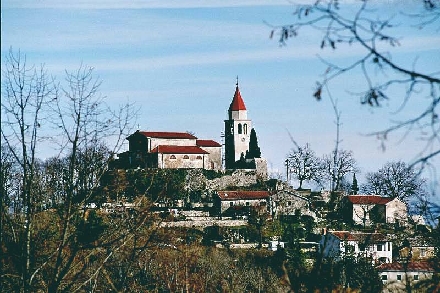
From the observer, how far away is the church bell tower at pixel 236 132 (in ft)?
191

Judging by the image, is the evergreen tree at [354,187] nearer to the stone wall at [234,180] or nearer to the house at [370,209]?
the house at [370,209]

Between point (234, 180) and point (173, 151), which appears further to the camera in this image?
point (173, 151)

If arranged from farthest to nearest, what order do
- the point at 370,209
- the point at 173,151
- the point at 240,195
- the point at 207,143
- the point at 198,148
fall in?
the point at 207,143 < the point at 198,148 < the point at 173,151 < the point at 370,209 < the point at 240,195

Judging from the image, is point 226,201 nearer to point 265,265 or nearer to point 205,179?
point 205,179

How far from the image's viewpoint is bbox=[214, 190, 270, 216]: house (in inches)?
1689

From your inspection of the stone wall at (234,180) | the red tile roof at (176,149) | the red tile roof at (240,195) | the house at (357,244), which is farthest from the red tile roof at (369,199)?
the red tile roof at (176,149)

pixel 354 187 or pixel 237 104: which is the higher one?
pixel 237 104

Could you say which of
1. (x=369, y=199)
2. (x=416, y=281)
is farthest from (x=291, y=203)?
(x=416, y=281)

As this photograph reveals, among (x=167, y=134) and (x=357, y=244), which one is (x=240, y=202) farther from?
(x=357, y=244)

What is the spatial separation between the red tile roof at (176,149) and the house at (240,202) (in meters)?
6.80

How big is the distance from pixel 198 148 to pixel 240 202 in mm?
9106

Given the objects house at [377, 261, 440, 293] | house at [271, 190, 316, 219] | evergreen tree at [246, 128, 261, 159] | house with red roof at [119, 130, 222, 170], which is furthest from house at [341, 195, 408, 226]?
house at [377, 261, 440, 293]

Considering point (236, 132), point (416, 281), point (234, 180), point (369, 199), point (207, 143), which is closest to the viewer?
point (416, 281)

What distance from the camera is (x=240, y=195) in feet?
145
